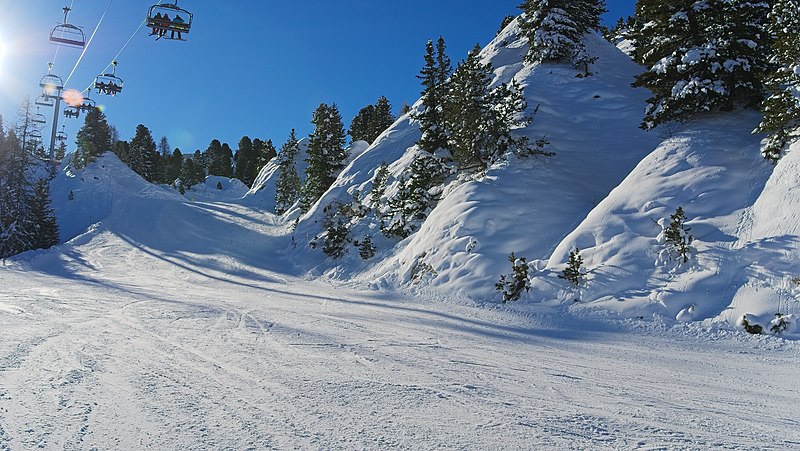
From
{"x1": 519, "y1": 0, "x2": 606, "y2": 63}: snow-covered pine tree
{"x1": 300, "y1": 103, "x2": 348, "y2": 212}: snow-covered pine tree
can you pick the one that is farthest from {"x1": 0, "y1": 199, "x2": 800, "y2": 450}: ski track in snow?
{"x1": 300, "y1": 103, "x2": 348, "y2": 212}: snow-covered pine tree

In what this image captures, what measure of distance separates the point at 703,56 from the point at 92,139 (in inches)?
2782

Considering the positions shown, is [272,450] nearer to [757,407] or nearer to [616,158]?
[757,407]

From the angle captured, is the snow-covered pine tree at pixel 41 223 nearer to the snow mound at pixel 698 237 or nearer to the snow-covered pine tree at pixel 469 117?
the snow-covered pine tree at pixel 469 117

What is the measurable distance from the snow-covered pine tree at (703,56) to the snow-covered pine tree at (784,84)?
4.11 feet

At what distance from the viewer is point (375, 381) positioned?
6.62 metres

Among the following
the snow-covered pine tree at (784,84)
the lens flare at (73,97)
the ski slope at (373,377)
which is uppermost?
the lens flare at (73,97)

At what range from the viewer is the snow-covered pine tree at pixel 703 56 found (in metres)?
16.2

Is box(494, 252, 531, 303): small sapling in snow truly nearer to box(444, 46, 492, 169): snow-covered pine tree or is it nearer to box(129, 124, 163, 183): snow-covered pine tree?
box(444, 46, 492, 169): snow-covered pine tree

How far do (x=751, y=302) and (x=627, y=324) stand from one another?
8.21ft

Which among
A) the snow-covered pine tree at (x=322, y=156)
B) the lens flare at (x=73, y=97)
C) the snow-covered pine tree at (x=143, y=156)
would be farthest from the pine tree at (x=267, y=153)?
the lens flare at (x=73, y=97)

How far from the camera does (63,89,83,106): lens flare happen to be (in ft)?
107

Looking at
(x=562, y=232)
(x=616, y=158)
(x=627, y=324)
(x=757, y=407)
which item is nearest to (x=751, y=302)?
(x=627, y=324)

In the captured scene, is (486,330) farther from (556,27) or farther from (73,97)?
(73,97)

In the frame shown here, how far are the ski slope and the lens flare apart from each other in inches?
912
